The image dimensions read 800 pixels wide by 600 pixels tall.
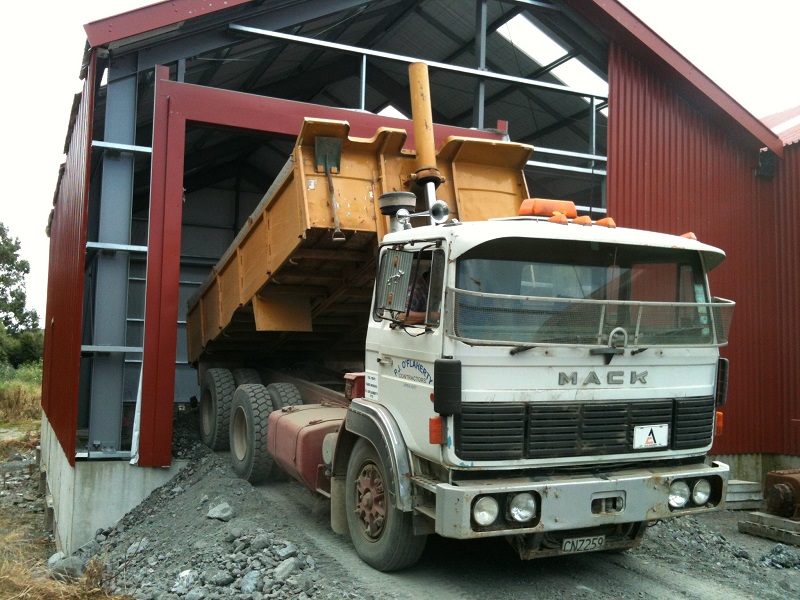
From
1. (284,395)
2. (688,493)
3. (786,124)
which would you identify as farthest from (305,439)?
(786,124)

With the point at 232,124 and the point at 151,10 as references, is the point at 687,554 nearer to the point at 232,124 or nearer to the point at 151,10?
the point at 232,124

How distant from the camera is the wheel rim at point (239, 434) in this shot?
804 centimetres

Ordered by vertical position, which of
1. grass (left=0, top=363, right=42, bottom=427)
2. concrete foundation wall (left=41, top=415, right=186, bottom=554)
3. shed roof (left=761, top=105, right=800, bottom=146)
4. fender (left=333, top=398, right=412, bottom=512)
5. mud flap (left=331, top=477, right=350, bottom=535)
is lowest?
grass (left=0, top=363, right=42, bottom=427)

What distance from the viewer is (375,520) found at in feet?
17.0

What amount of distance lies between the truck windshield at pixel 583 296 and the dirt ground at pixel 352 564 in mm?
1757

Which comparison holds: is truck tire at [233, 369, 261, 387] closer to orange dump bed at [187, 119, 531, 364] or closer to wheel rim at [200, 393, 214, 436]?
wheel rim at [200, 393, 214, 436]

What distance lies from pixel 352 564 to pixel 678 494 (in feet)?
7.64

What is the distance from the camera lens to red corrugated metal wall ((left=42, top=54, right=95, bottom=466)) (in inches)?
323

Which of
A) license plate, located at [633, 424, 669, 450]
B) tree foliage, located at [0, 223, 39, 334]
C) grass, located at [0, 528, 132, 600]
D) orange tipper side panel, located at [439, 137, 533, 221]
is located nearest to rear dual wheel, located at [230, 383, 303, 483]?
grass, located at [0, 528, 132, 600]

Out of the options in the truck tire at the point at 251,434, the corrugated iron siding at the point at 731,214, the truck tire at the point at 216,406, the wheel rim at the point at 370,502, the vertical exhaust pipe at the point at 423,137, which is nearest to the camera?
the wheel rim at the point at 370,502

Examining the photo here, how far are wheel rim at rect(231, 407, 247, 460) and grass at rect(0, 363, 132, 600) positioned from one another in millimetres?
2155

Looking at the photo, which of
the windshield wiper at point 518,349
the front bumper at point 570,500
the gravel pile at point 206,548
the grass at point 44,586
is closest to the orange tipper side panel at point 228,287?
the gravel pile at point 206,548

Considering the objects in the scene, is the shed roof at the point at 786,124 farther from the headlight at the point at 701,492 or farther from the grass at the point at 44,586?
the grass at the point at 44,586

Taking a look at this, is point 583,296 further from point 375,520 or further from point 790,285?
point 790,285
